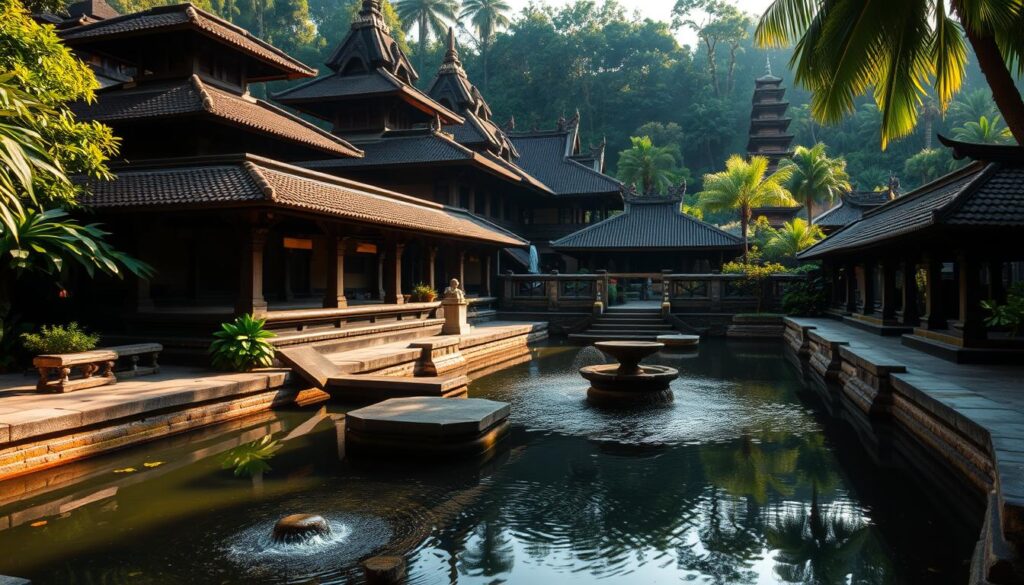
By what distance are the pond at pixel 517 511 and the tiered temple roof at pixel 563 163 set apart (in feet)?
94.1

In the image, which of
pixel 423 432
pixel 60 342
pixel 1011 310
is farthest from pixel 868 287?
pixel 60 342

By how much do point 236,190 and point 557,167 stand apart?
2954 centimetres

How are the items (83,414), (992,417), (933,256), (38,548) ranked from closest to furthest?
1. (38,548)
2. (992,417)
3. (83,414)
4. (933,256)

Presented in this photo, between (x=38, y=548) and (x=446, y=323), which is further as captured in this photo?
(x=446, y=323)

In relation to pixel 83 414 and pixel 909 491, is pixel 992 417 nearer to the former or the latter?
pixel 909 491

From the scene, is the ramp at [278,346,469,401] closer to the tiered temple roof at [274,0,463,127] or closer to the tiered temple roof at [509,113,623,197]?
the tiered temple roof at [274,0,463,127]

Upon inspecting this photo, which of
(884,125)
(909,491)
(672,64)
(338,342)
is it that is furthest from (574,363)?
(672,64)

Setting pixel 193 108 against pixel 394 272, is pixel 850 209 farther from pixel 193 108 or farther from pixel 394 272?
pixel 193 108

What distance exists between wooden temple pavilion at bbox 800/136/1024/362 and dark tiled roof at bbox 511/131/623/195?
20.9 meters

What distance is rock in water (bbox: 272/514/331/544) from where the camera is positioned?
589 centimetres

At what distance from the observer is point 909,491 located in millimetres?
7508

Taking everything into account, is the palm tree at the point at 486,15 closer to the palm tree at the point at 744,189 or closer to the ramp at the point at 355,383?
the palm tree at the point at 744,189

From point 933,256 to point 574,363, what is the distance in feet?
28.8

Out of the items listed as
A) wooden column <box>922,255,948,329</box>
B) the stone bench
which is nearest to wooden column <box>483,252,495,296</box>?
the stone bench
